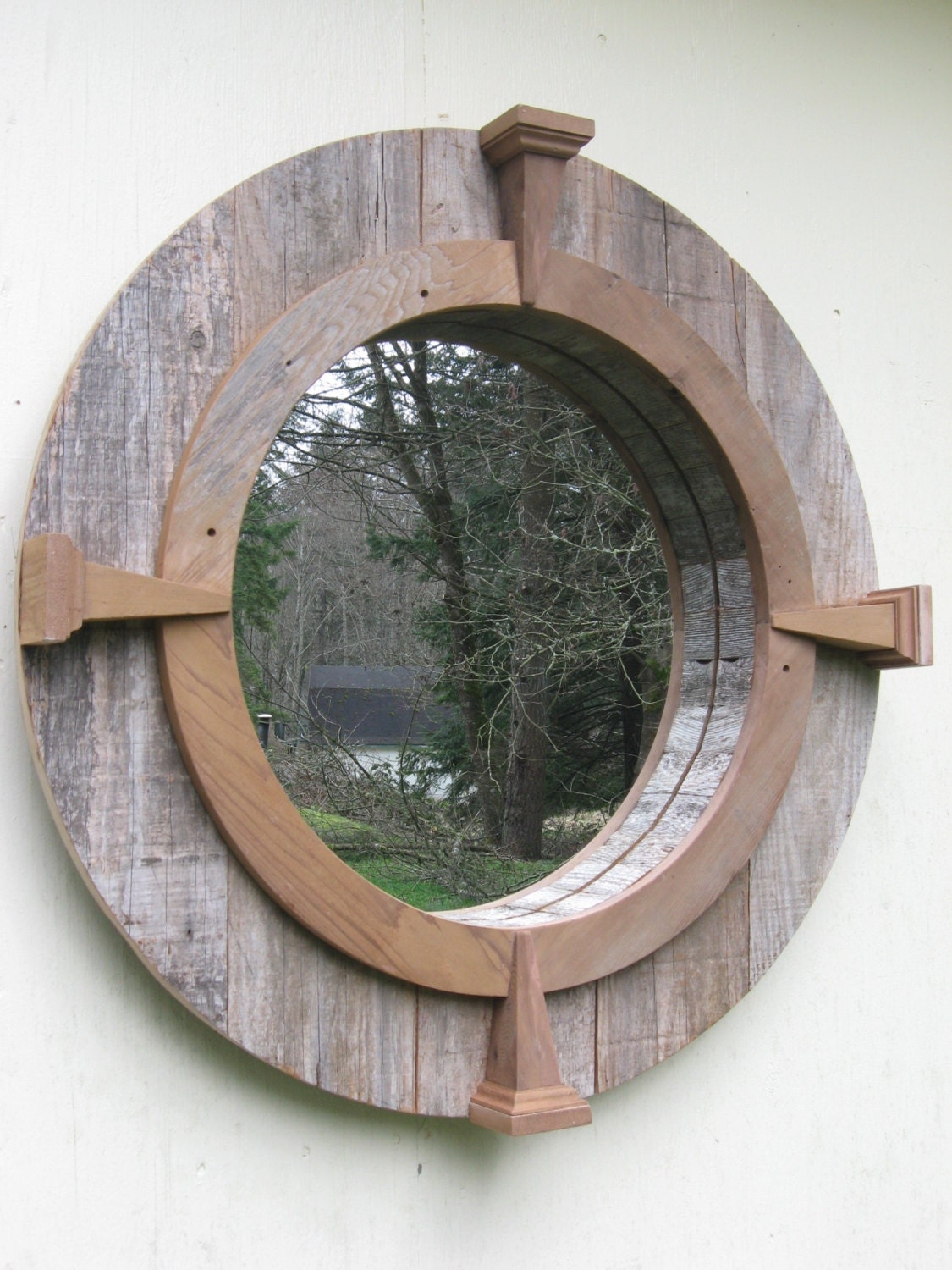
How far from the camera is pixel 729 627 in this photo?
4.98ft

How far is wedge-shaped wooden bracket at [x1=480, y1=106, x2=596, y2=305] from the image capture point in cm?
131

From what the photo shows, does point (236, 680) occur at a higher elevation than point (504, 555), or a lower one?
lower

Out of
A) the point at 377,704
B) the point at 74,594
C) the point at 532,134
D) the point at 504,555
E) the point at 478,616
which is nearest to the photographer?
the point at 74,594

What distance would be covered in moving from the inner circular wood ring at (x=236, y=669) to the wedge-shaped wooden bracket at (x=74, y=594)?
23mm

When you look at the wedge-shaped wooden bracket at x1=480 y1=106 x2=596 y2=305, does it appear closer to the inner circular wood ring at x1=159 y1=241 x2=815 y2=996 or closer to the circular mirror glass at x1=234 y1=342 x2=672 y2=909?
the inner circular wood ring at x1=159 y1=241 x2=815 y2=996

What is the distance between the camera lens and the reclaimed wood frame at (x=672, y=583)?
44.6 inches

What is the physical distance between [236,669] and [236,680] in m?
0.03

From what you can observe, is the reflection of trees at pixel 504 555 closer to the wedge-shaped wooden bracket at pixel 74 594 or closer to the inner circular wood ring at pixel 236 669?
the inner circular wood ring at pixel 236 669

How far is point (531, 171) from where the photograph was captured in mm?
1319

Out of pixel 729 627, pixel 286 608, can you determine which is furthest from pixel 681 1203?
pixel 286 608

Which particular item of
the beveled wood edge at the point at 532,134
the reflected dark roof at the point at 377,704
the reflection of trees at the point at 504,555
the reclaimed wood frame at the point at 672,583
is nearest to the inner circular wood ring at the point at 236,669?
the reclaimed wood frame at the point at 672,583

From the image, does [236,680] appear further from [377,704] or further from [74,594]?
[377,704]

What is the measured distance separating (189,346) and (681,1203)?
1.14 m

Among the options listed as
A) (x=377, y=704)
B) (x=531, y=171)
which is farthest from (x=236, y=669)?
(x=377, y=704)
